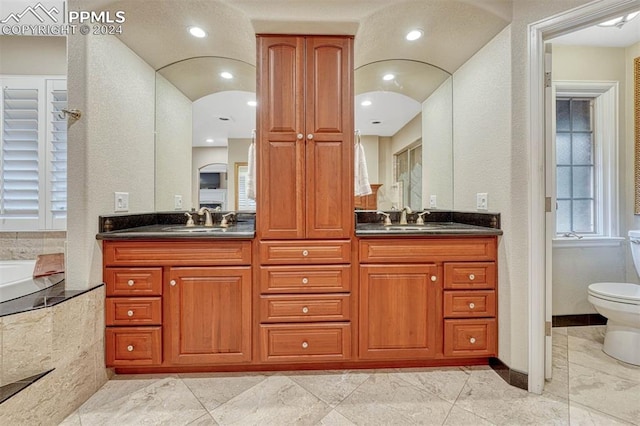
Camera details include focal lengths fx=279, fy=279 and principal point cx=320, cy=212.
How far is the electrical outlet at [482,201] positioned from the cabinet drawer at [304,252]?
0.96m

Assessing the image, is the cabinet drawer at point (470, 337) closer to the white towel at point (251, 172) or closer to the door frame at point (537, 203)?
the door frame at point (537, 203)

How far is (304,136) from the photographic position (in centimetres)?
174

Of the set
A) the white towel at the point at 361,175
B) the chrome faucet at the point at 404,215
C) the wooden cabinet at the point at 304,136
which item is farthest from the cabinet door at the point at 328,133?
the chrome faucet at the point at 404,215

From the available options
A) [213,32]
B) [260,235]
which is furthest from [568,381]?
[213,32]

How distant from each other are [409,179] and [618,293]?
158 centimetres

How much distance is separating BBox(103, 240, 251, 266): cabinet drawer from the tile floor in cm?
71

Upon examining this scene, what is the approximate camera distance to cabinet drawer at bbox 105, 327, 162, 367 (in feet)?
5.37

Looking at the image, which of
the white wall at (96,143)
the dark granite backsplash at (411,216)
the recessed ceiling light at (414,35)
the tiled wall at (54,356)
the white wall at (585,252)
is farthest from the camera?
the white wall at (585,252)

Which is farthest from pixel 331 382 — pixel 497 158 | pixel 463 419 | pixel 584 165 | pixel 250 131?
pixel 584 165

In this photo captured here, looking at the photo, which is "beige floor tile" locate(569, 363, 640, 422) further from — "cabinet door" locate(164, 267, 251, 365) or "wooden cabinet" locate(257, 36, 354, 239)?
"cabinet door" locate(164, 267, 251, 365)

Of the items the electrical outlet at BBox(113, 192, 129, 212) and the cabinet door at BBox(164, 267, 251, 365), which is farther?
the electrical outlet at BBox(113, 192, 129, 212)

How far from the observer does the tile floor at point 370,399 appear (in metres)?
1.38

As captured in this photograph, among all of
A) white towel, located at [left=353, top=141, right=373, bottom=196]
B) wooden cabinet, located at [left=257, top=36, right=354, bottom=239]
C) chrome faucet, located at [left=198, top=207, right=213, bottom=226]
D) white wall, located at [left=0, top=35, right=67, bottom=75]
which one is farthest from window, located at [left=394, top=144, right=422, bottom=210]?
white wall, located at [left=0, top=35, right=67, bottom=75]

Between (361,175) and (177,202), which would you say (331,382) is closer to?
(361,175)
